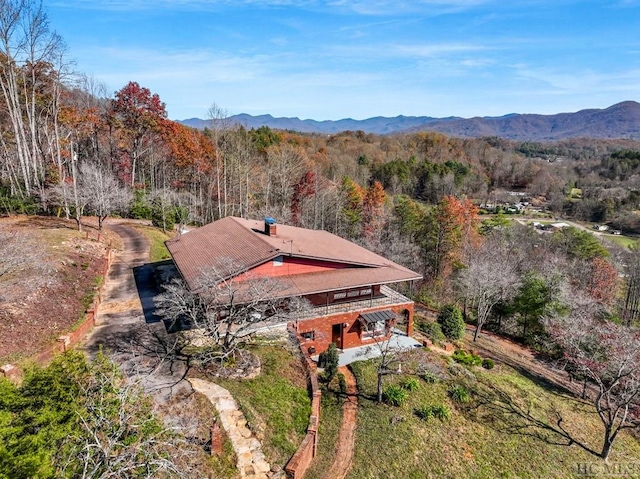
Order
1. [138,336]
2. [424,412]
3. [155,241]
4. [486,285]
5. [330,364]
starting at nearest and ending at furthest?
[424,412], [138,336], [330,364], [486,285], [155,241]

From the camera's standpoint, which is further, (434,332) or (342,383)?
(434,332)

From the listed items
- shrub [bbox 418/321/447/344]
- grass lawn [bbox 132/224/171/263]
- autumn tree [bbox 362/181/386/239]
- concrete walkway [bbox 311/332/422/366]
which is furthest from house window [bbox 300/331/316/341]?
autumn tree [bbox 362/181/386/239]

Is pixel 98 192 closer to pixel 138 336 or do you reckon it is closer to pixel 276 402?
pixel 138 336

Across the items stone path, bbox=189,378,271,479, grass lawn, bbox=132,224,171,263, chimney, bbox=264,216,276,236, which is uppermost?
chimney, bbox=264,216,276,236

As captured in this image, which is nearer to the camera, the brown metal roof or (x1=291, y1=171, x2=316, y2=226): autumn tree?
the brown metal roof

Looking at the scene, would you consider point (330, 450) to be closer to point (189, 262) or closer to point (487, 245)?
point (189, 262)

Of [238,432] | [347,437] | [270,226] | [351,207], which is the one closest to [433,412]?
[347,437]

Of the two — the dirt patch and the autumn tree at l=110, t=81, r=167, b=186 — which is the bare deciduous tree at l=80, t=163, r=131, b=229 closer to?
the dirt patch
